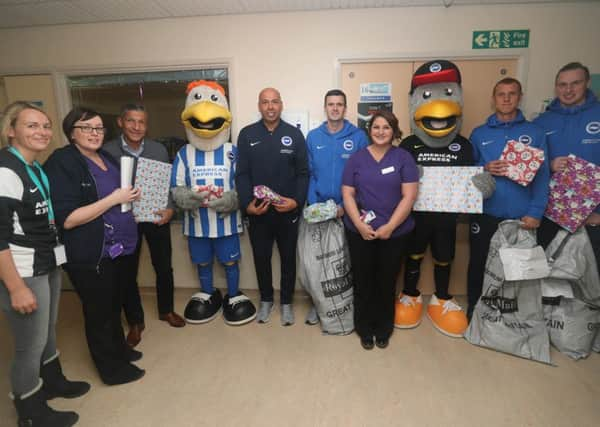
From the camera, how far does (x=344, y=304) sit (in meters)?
2.25

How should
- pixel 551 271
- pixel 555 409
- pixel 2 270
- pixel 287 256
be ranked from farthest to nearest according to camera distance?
pixel 287 256 → pixel 551 271 → pixel 555 409 → pixel 2 270

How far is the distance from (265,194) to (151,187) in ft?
2.41

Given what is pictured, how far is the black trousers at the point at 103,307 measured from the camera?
1.61 meters

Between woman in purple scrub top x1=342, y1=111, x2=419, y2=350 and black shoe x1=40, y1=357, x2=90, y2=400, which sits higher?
woman in purple scrub top x1=342, y1=111, x2=419, y2=350

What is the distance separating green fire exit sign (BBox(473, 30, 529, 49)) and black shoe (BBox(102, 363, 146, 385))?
3.29 m

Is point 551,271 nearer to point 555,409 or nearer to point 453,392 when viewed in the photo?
point 555,409

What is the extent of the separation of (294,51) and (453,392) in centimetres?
258

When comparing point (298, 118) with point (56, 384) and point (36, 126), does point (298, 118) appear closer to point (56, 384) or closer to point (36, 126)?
point (36, 126)

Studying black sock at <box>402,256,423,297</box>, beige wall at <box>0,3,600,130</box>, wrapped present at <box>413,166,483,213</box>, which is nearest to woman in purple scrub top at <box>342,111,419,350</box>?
wrapped present at <box>413,166,483,213</box>

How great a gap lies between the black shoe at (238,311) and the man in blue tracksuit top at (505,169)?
5.72 feet

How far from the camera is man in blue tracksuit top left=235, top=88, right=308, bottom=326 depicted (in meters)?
2.23

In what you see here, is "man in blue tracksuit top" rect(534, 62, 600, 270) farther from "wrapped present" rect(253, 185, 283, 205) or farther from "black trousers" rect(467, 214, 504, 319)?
"wrapped present" rect(253, 185, 283, 205)

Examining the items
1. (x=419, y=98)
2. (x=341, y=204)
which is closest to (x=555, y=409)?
(x=341, y=204)

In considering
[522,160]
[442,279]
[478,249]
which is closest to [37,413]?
[442,279]
